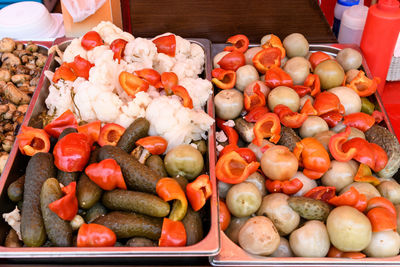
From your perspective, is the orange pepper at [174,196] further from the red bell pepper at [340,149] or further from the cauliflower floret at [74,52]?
the cauliflower floret at [74,52]

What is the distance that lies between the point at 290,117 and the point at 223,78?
486 mm

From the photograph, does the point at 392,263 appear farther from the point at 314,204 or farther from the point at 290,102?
the point at 290,102

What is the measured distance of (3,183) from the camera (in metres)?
1.60

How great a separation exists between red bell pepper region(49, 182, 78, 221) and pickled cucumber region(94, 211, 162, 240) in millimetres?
103

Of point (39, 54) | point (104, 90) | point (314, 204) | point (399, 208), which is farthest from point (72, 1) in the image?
point (399, 208)

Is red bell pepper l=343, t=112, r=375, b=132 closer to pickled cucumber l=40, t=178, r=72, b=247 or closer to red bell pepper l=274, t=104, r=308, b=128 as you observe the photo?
red bell pepper l=274, t=104, r=308, b=128

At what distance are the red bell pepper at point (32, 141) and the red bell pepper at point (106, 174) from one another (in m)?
0.33

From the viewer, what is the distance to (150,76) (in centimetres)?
195

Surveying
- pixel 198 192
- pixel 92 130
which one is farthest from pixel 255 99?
pixel 92 130

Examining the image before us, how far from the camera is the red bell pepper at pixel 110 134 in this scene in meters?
1.73

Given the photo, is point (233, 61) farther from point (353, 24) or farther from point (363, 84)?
point (353, 24)

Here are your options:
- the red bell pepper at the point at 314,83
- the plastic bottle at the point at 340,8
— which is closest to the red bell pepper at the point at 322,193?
the red bell pepper at the point at 314,83

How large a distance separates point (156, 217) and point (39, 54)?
1513 millimetres

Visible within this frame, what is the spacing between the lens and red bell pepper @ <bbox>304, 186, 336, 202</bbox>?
1.60 meters
